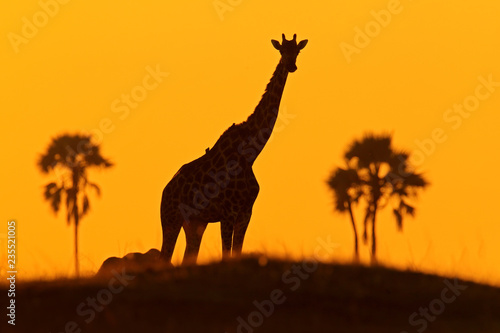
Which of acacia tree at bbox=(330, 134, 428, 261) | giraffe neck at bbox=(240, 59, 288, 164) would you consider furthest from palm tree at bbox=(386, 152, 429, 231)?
giraffe neck at bbox=(240, 59, 288, 164)

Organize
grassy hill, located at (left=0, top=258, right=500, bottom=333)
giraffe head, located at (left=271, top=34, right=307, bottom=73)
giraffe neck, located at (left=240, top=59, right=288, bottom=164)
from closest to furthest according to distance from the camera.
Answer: grassy hill, located at (left=0, top=258, right=500, bottom=333), giraffe neck, located at (left=240, top=59, right=288, bottom=164), giraffe head, located at (left=271, top=34, right=307, bottom=73)

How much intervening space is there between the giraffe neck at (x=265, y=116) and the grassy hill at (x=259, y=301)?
370 centimetres

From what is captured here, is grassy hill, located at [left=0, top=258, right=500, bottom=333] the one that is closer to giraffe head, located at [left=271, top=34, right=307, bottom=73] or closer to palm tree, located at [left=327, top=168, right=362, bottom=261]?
giraffe head, located at [left=271, top=34, right=307, bottom=73]

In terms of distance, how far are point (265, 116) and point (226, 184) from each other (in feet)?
6.60

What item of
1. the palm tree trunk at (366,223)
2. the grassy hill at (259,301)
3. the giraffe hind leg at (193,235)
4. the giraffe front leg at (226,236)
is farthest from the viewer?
the palm tree trunk at (366,223)

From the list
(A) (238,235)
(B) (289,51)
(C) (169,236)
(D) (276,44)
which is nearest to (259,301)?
(A) (238,235)

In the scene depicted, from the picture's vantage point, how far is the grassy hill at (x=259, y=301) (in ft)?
74.6

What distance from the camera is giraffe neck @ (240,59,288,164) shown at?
97.4 ft

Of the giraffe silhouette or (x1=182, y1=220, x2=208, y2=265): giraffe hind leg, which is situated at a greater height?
the giraffe silhouette

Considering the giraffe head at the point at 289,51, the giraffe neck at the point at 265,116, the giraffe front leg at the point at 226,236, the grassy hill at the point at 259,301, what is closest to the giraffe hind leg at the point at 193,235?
the giraffe front leg at the point at 226,236

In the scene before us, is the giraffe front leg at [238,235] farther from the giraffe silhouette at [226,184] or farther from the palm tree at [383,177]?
the palm tree at [383,177]

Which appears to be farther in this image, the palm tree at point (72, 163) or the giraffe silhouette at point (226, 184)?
the palm tree at point (72, 163)

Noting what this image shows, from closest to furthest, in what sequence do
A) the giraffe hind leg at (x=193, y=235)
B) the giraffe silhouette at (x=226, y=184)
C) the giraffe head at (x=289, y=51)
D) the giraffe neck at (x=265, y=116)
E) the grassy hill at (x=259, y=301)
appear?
the grassy hill at (x=259, y=301) → the giraffe silhouette at (x=226, y=184) → the giraffe neck at (x=265, y=116) → the giraffe hind leg at (x=193, y=235) → the giraffe head at (x=289, y=51)

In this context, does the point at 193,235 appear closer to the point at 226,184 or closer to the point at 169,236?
the point at 169,236
